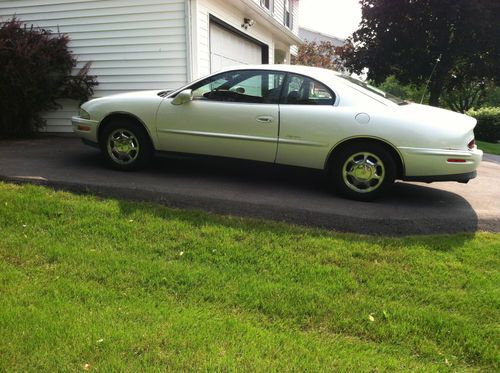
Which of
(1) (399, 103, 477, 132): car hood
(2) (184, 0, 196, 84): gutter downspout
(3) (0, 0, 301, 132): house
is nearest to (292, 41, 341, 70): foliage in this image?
(3) (0, 0, 301, 132): house

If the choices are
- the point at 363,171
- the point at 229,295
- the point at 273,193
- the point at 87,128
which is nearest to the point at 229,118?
the point at 273,193

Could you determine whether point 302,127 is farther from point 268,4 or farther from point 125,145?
point 268,4

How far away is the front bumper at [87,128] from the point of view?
19.6ft

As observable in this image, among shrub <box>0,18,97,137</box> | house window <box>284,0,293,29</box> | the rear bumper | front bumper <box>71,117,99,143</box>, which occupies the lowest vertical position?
the rear bumper

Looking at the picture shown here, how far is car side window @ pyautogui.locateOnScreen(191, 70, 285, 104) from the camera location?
17.4 feet

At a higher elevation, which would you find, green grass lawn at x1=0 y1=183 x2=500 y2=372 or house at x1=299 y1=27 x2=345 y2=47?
house at x1=299 y1=27 x2=345 y2=47

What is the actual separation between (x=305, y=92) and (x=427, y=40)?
1452cm

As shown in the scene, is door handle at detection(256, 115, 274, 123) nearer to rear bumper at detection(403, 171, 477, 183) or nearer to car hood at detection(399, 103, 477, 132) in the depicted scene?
car hood at detection(399, 103, 477, 132)

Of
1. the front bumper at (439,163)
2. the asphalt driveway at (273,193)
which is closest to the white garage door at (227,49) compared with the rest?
the asphalt driveway at (273,193)

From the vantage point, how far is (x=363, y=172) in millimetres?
5039

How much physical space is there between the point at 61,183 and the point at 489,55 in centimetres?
1754

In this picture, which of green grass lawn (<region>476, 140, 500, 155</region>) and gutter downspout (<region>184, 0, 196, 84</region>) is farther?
green grass lawn (<region>476, 140, 500, 155</region>)

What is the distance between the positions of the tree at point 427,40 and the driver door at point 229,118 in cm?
1337

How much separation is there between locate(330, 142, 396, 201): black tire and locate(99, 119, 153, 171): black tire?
97.1 inches
